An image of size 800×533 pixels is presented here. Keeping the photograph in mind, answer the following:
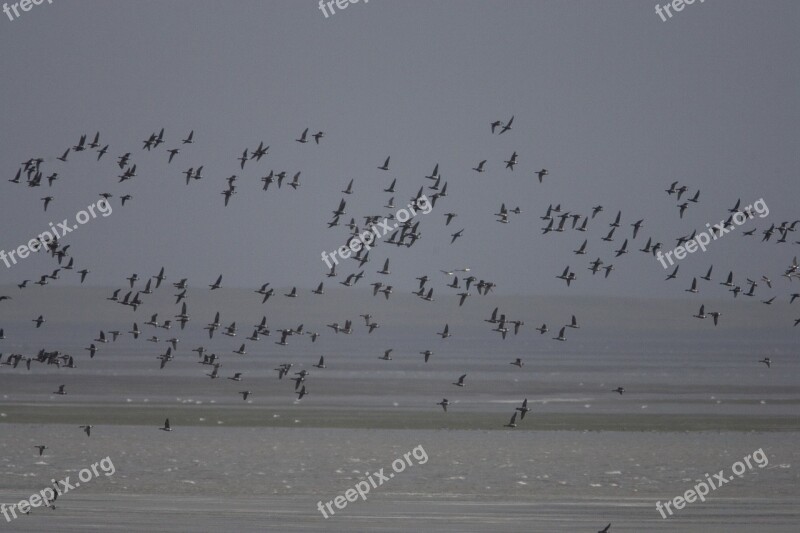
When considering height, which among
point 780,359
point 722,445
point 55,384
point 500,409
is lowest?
point 722,445

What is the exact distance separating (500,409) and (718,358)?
75.2m

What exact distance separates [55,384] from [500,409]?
2810 cm

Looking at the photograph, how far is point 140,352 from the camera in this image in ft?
447

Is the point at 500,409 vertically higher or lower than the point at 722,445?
higher

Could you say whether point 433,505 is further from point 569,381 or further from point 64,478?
point 569,381

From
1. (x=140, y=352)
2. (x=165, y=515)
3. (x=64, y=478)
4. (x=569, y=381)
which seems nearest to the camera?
(x=165, y=515)

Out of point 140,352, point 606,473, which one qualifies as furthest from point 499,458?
point 140,352

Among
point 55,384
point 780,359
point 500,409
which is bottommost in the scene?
point 500,409

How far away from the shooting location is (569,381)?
93750mm

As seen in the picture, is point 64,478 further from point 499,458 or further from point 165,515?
point 499,458

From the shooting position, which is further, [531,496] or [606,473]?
[606,473]

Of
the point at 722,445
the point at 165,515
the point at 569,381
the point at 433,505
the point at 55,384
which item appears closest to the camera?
the point at 165,515

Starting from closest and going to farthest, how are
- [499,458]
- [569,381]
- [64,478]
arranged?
[64,478]
[499,458]
[569,381]

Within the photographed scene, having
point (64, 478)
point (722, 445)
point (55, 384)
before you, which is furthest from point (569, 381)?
point (64, 478)
